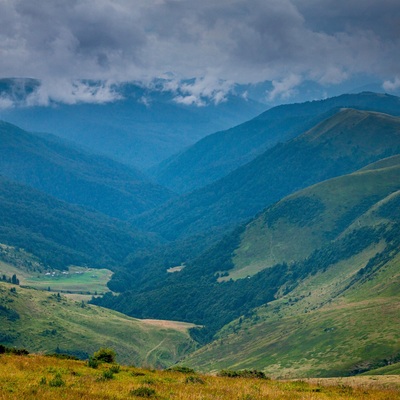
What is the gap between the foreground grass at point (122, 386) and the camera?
1441 inches

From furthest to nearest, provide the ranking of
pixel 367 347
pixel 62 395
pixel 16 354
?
pixel 367 347
pixel 16 354
pixel 62 395

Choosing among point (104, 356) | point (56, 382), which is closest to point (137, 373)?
point (56, 382)

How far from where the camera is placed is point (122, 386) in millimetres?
40125

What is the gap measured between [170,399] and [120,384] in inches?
239

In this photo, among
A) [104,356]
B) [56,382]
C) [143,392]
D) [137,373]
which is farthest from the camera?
[104,356]

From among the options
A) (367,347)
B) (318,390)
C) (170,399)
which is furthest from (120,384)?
(367,347)

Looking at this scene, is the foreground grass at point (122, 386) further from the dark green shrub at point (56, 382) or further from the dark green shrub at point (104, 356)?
the dark green shrub at point (104, 356)

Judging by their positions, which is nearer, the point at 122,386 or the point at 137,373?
the point at 122,386

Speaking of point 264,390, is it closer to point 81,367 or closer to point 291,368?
point 81,367

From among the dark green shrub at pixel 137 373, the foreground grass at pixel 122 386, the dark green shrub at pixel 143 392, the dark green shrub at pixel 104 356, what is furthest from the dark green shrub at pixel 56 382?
the dark green shrub at pixel 104 356

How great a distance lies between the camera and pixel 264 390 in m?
41.4

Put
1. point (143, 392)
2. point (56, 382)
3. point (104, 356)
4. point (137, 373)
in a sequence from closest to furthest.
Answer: point (143, 392) → point (56, 382) → point (137, 373) → point (104, 356)

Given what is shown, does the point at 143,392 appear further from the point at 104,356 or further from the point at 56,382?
the point at 104,356

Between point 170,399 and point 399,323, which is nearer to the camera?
point 170,399
